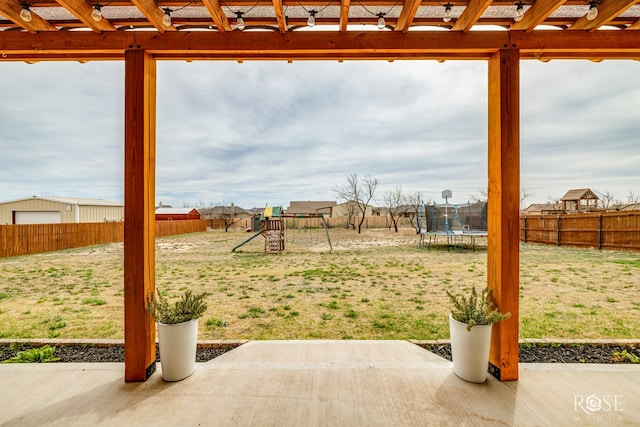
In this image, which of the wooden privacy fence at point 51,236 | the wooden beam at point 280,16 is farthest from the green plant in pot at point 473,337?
the wooden privacy fence at point 51,236

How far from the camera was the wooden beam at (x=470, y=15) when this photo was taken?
155 centimetres

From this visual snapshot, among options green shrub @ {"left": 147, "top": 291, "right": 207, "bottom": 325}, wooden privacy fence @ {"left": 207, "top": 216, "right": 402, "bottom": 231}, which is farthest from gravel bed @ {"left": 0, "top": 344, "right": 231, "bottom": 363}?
wooden privacy fence @ {"left": 207, "top": 216, "right": 402, "bottom": 231}

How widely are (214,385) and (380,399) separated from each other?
1.10 meters

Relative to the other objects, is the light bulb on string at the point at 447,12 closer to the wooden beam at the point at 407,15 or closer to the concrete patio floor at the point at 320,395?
the wooden beam at the point at 407,15

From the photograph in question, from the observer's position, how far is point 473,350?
5.98 feet

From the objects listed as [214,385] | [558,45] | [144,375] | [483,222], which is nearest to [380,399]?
[214,385]

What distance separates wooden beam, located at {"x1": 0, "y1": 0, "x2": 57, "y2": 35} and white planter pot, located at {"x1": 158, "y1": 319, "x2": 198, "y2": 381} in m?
2.07

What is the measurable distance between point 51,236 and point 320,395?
13.7m

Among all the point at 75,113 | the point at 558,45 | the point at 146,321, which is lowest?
the point at 146,321

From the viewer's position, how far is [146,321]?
1.92 meters

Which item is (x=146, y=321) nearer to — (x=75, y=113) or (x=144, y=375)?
(x=144, y=375)

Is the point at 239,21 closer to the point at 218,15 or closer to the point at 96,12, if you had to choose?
the point at 218,15

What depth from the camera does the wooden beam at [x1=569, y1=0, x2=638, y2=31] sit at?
1.52 metres

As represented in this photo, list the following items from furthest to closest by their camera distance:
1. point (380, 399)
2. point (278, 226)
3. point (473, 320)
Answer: point (278, 226) < point (473, 320) < point (380, 399)
